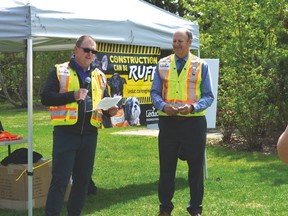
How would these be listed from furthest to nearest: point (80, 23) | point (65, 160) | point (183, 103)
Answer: point (80, 23), point (183, 103), point (65, 160)

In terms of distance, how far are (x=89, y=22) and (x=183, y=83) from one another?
1.24m

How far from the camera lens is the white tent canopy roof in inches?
197

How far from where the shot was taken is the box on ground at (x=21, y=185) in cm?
588

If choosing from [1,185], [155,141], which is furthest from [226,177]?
[155,141]

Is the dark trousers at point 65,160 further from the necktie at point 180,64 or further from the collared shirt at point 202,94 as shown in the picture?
the necktie at point 180,64

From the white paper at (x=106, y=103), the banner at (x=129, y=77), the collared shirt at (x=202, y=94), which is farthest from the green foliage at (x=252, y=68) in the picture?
the white paper at (x=106, y=103)

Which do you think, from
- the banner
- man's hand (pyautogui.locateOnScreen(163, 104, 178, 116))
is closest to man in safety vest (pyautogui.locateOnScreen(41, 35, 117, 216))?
man's hand (pyautogui.locateOnScreen(163, 104, 178, 116))

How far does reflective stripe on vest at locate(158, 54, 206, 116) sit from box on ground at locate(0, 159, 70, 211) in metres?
1.63

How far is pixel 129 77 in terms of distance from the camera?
6.54m

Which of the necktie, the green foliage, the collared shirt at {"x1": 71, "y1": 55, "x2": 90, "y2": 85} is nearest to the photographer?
the collared shirt at {"x1": 71, "y1": 55, "x2": 90, "y2": 85}

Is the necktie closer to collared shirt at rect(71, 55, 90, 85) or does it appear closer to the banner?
the banner

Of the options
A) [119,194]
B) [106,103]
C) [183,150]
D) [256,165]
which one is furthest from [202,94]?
[256,165]

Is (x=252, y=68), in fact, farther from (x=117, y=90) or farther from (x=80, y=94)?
(x=80, y=94)

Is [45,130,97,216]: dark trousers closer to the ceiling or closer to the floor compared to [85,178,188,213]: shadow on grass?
closer to the ceiling
